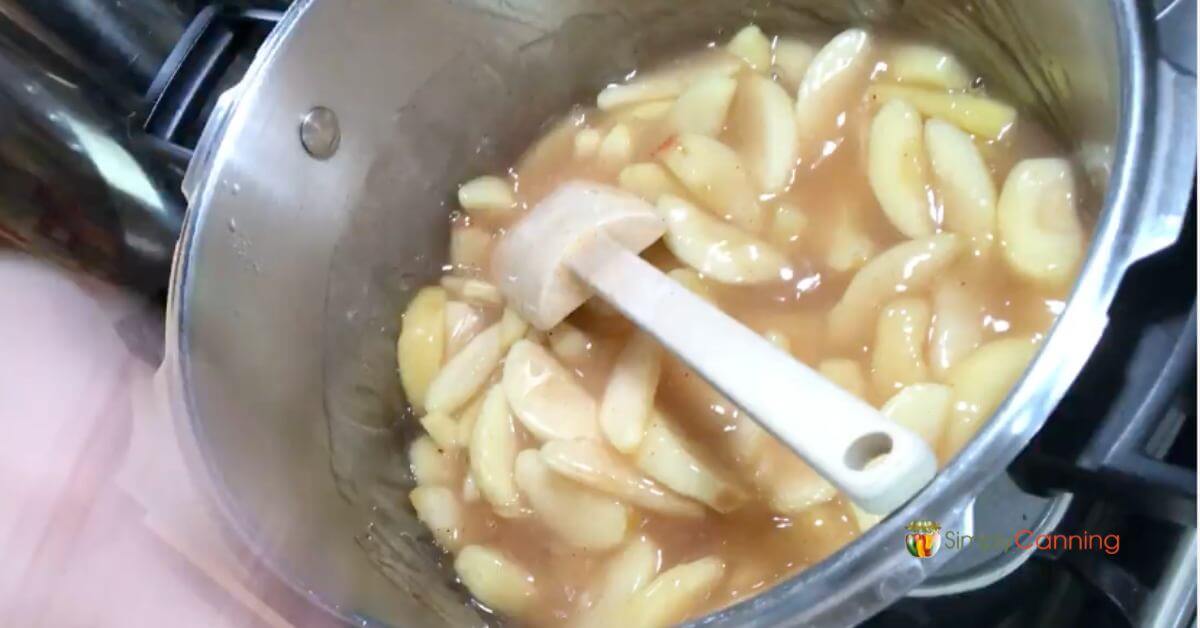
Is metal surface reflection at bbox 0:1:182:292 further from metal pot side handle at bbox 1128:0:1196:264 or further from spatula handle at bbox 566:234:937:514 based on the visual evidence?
metal pot side handle at bbox 1128:0:1196:264

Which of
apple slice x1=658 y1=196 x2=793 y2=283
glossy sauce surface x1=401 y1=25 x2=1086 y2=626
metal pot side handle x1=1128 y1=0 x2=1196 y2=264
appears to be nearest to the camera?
metal pot side handle x1=1128 y1=0 x2=1196 y2=264

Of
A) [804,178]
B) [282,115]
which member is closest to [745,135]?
[804,178]

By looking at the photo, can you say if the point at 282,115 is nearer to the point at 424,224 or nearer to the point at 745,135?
the point at 424,224

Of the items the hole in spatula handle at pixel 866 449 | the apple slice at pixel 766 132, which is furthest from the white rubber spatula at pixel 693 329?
the apple slice at pixel 766 132

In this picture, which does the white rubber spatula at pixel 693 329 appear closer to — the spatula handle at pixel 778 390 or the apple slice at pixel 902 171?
the spatula handle at pixel 778 390


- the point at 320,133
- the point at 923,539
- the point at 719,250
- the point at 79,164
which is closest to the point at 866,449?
the point at 923,539

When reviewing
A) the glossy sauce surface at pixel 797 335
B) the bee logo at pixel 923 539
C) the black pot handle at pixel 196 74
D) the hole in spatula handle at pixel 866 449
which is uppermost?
the black pot handle at pixel 196 74

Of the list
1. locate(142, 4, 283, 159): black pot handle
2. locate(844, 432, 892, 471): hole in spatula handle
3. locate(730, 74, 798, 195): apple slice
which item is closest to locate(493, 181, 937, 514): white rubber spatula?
locate(844, 432, 892, 471): hole in spatula handle
